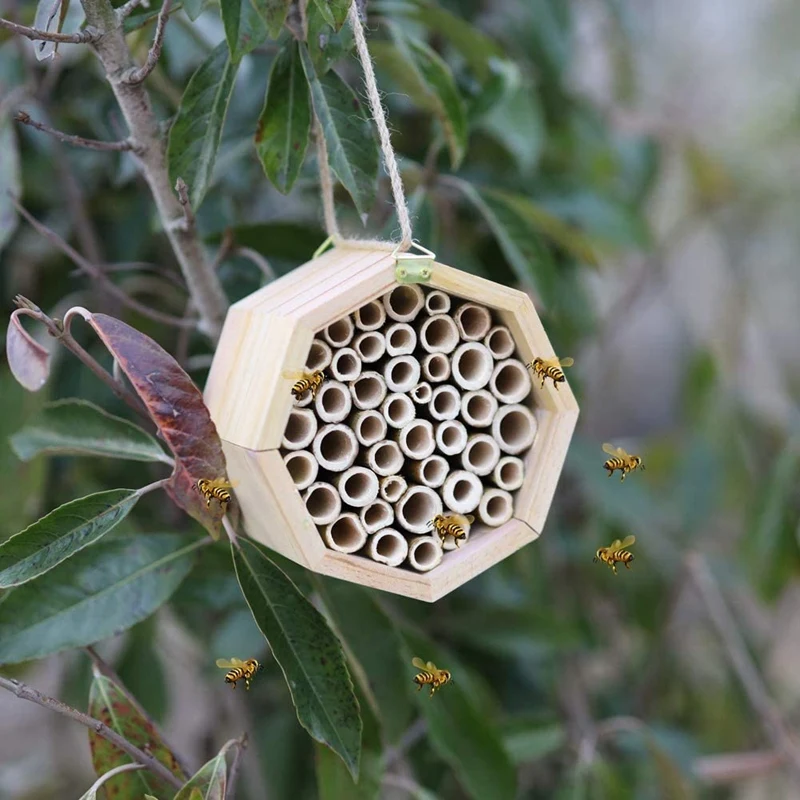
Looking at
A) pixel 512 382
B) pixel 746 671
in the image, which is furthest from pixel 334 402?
pixel 746 671

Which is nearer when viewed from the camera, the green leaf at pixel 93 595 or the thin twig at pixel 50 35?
the thin twig at pixel 50 35

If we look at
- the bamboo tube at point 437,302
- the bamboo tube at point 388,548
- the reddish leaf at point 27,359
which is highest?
the reddish leaf at point 27,359

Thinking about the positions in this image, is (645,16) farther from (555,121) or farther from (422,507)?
(422,507)

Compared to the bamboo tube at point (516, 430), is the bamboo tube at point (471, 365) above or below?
above

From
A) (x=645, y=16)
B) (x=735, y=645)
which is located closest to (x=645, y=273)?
(x=735, y=645)

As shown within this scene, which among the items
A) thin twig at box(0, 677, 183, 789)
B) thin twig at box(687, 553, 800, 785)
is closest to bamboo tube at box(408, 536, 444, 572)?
thin twig at box(0, 677, 183, 789)

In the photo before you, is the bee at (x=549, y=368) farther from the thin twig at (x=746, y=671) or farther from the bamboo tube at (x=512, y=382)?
the thin twig at (x=746, y=671)

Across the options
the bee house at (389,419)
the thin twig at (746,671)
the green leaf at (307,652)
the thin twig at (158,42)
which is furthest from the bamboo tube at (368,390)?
the thin twig at (746,671)

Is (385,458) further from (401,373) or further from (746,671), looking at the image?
(746,671)
